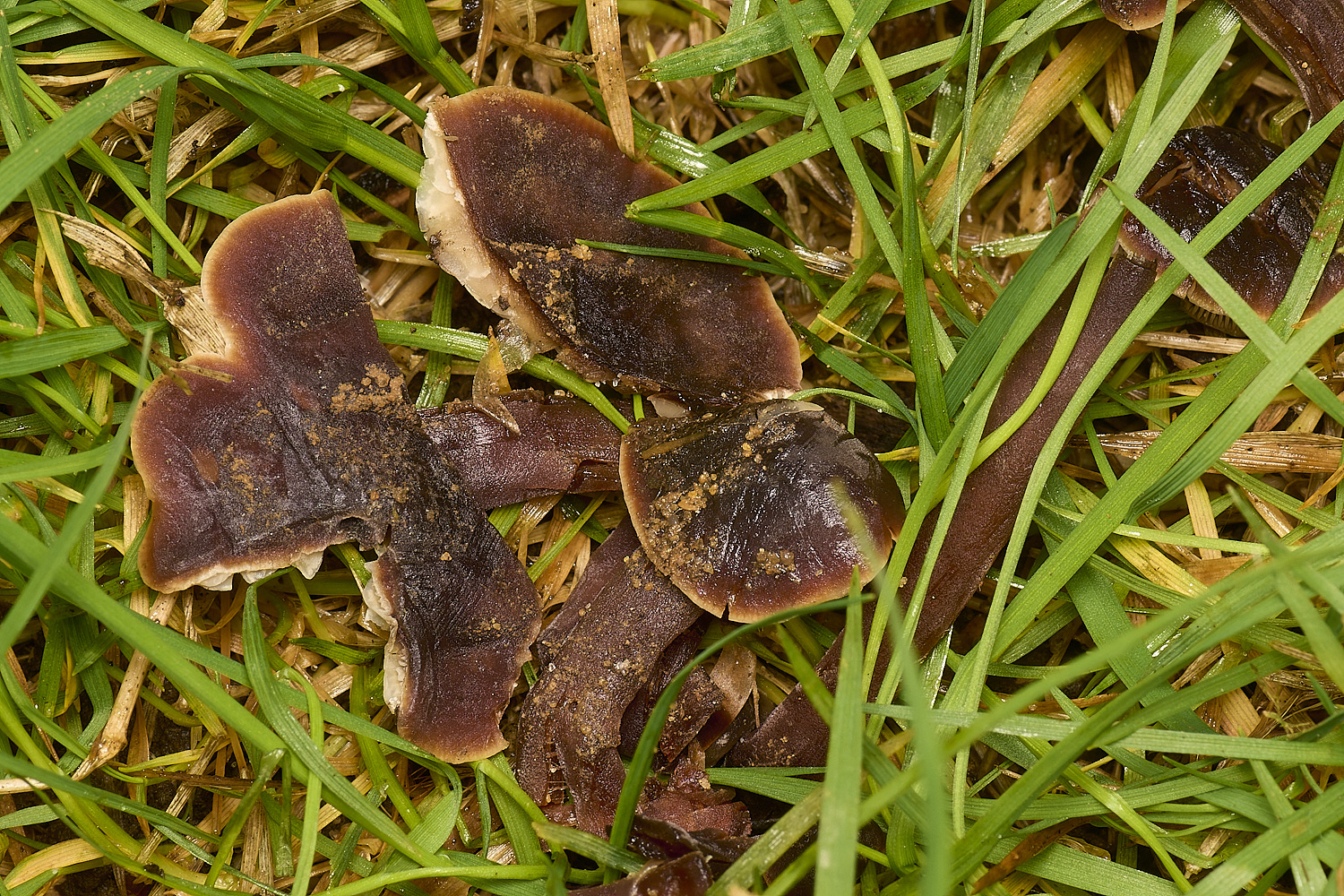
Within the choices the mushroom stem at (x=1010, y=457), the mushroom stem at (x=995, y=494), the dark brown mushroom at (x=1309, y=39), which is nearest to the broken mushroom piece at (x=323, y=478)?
the mushroom stem at (x=995, y=494)

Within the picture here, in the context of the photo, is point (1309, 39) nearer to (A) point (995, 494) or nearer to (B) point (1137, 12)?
(B) point (1137, 12)

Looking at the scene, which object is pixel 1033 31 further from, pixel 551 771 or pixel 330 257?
pixel 551 771

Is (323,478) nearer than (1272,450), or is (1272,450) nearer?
(323,478)

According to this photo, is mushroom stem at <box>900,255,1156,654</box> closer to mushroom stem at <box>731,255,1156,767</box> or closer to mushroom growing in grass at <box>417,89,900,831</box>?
mushroom stem at <box>731,255,1156,767</box>

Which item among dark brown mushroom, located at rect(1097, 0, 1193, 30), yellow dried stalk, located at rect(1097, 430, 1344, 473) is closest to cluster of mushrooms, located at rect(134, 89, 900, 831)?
yellow dried stalk, located at rect(1097, 430, 1344, 473)

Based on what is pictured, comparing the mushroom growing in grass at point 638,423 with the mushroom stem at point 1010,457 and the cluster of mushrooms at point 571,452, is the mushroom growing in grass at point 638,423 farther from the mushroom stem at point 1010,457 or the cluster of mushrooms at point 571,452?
the mushroom stem at point 1010,457

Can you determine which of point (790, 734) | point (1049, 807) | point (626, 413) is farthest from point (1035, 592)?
point (626, 413)

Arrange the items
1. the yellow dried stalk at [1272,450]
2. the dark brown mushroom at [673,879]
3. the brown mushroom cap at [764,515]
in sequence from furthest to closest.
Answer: the yellow dried stalk at [1272,450] → the brown mushroom cap at [764,515] → the dark brown mushroom at [673,879]

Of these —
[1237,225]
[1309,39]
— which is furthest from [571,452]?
[1309,39]
